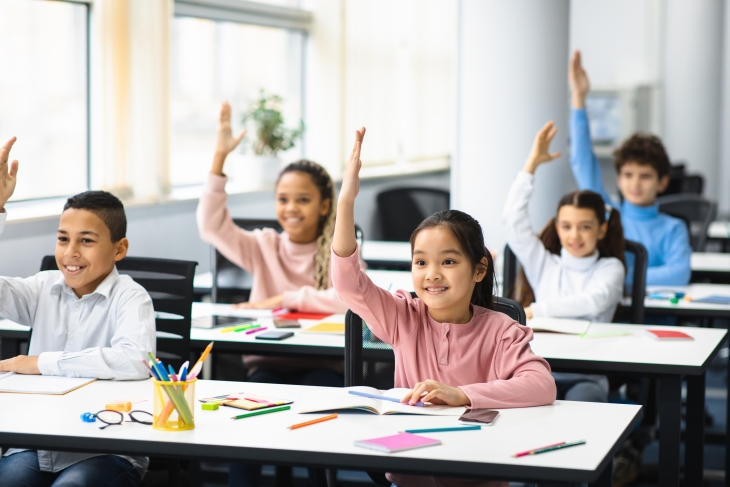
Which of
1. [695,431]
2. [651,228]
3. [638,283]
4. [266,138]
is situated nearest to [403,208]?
[266,138]

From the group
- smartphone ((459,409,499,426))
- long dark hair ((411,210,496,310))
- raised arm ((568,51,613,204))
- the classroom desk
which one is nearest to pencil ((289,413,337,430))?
the classroom desk

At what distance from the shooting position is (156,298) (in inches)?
118

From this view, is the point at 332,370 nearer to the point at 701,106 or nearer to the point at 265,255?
the point at 265,255

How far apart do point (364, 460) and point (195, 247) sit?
3.26m

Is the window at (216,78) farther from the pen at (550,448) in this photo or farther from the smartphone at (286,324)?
the pen at (550,448)

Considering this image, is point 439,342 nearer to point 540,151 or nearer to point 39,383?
point 39,383

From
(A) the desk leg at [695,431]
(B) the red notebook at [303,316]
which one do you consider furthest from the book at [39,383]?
(A) the desk leg at [695,431]

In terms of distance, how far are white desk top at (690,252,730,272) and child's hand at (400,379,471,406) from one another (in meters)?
2.90

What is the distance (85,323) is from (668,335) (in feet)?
6.15

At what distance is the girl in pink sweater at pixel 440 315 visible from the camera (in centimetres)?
236

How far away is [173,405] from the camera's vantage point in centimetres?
204

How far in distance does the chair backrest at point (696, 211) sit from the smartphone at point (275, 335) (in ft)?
9.31

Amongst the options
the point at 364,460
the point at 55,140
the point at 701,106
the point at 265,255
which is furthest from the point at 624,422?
the point at 701,106

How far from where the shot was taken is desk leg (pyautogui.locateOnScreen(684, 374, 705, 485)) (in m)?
3.14
